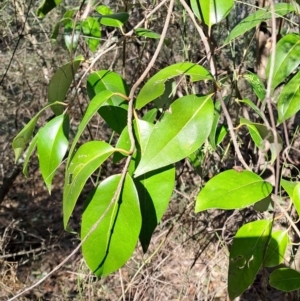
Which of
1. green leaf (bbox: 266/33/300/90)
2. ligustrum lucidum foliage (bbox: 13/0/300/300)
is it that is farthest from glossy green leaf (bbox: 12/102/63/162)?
green leaf (bbox: 266/33/300/90)

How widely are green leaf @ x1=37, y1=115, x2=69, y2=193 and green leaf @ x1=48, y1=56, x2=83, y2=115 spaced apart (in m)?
0.06

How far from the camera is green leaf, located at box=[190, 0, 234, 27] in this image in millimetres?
840

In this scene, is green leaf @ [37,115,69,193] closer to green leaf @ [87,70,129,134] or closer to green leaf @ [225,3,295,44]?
green leaf @ [87,70,129,134]

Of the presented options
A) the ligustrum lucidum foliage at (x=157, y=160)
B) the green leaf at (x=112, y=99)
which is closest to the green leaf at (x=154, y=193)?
the ligustrum lucidum foliage at (x=157, y=160)

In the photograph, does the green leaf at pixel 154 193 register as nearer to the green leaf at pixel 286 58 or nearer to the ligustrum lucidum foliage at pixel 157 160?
the ligustrum lucidum foliage at pixel 157 160

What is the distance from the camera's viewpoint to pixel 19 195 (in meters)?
4.16

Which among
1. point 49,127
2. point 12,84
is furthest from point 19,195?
point 49,127

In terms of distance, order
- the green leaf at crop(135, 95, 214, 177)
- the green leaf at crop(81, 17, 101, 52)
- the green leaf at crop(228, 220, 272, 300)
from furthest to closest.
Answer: the green leaf at crop(81, 17, 101, 52)
the green leaf at crop(228, 220, 272, 300)
the green leaf at crop(135, 95, 214, 177)

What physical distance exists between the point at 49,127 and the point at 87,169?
0.20 meters

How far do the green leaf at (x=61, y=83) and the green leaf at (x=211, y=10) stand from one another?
22 cm

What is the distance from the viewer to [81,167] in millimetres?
723

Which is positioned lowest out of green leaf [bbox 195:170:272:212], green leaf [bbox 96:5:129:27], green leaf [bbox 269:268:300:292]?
green leaf [bbox 269:268:300:292]

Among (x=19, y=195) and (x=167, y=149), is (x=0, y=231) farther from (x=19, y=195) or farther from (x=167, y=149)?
(x=167, y=149)

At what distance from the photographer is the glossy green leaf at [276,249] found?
2.79 ft
